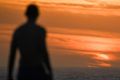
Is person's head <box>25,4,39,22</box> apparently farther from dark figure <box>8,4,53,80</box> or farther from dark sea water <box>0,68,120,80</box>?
dark sea water <box>0,68,120,80</box>

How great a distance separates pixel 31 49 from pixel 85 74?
8.48m

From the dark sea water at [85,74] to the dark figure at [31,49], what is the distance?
7.09 meters

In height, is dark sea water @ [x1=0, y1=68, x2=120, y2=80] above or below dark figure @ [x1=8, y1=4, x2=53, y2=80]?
below

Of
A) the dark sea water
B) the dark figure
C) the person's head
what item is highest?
the person's head

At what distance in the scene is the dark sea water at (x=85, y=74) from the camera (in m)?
14.9

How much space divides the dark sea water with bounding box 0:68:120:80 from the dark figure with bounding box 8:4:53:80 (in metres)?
7.09

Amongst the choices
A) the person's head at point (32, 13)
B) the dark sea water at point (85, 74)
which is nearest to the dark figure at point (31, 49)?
the person's head at point (32, 13)

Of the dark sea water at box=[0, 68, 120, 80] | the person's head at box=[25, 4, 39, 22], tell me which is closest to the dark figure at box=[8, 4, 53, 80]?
the person's head at box=[25, 4, 39, 22]

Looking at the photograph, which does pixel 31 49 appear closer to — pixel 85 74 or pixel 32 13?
pixel 32 13

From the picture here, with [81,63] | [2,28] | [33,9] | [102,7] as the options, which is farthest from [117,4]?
[33,9]

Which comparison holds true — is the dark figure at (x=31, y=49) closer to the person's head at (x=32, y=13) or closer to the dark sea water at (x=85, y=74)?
the person's head at (x=32, y=13)

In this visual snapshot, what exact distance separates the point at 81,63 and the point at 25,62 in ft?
34.8

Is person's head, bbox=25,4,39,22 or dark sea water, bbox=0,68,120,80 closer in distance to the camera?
person's head, bbox=25,4,39,22

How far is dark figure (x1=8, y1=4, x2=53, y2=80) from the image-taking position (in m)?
7.10
